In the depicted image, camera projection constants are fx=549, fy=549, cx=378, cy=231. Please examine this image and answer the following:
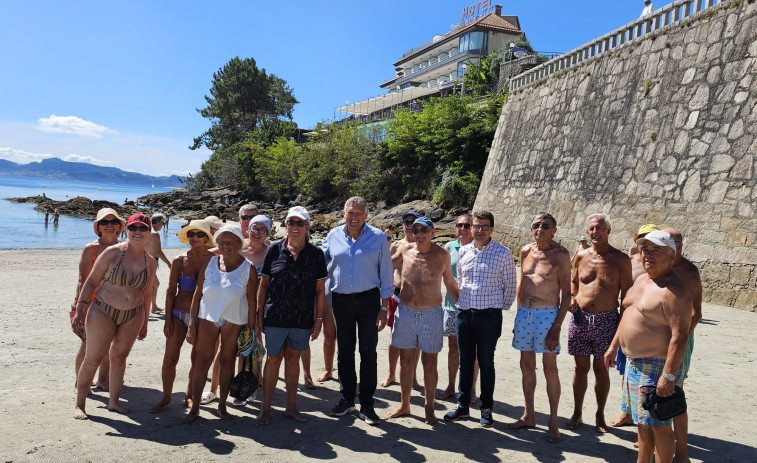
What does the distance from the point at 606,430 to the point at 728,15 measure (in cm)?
1037

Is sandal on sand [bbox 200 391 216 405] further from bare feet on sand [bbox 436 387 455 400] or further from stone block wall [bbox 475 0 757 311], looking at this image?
stone block wall [bbox 475 0 757 311]

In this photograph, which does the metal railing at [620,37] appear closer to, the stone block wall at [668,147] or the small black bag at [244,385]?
the stone block wall at [668,147]

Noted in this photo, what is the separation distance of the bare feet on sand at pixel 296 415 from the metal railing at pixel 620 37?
12.4 meters

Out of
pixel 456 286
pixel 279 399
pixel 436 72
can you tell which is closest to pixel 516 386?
pixel 456 286

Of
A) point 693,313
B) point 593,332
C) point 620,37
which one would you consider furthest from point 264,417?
point 620,37

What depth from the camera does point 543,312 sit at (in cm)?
509

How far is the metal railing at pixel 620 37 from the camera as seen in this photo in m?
12.9

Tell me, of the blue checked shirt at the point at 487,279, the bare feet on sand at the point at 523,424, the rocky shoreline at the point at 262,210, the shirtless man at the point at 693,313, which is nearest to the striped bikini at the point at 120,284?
the blue checked shirt at the point at 487,279

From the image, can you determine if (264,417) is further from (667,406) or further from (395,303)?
(667,406)

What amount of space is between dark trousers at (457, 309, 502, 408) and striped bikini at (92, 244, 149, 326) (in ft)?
10.2

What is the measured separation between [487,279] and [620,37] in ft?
42.6

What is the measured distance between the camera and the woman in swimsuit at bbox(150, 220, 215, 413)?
206 inches

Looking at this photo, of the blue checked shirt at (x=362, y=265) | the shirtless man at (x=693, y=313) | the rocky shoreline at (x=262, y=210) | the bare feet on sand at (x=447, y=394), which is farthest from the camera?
the rocky shoreline at (x=262, y=210)

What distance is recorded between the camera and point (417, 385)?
6.49m
